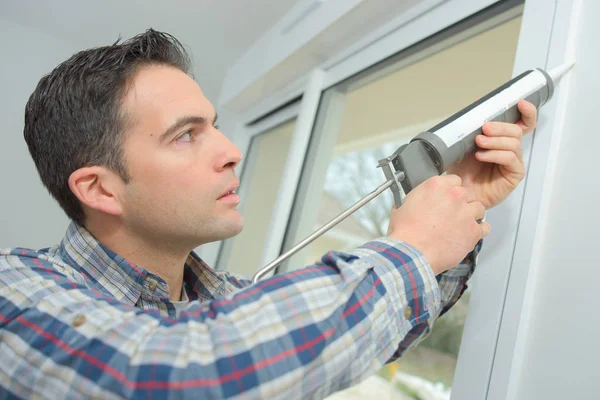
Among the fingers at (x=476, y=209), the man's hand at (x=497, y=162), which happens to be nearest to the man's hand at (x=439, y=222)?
the fingers at (x=476, y=209)

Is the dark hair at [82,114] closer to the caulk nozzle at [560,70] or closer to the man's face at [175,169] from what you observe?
the man's face at [175,169]

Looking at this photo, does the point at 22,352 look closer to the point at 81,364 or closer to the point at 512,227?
the point at 81,364

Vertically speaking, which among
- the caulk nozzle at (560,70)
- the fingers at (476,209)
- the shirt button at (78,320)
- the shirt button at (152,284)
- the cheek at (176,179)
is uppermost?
the caulk nozzle at (560,70)

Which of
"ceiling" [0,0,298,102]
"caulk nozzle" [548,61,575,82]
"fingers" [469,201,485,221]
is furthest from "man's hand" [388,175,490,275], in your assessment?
"ceiling" [0,0,298,102]

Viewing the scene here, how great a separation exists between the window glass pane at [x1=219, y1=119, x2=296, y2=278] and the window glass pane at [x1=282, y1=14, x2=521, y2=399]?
1.38 feet

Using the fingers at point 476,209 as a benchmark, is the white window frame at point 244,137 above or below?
above

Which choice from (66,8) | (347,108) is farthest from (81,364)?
(66,8)

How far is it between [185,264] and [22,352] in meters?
0.43

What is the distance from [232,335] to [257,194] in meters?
1.77

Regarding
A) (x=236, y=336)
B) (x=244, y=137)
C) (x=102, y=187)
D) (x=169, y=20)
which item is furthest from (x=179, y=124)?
(x=244, y=137)

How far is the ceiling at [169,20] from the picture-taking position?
1.80 metres

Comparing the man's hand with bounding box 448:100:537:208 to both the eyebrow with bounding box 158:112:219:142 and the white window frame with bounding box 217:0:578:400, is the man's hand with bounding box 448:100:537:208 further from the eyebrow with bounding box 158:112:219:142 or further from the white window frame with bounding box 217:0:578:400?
the eyebrow with bounding box 158:112:219:142

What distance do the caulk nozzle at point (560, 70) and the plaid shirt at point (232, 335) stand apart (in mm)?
386

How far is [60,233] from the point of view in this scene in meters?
2.29
